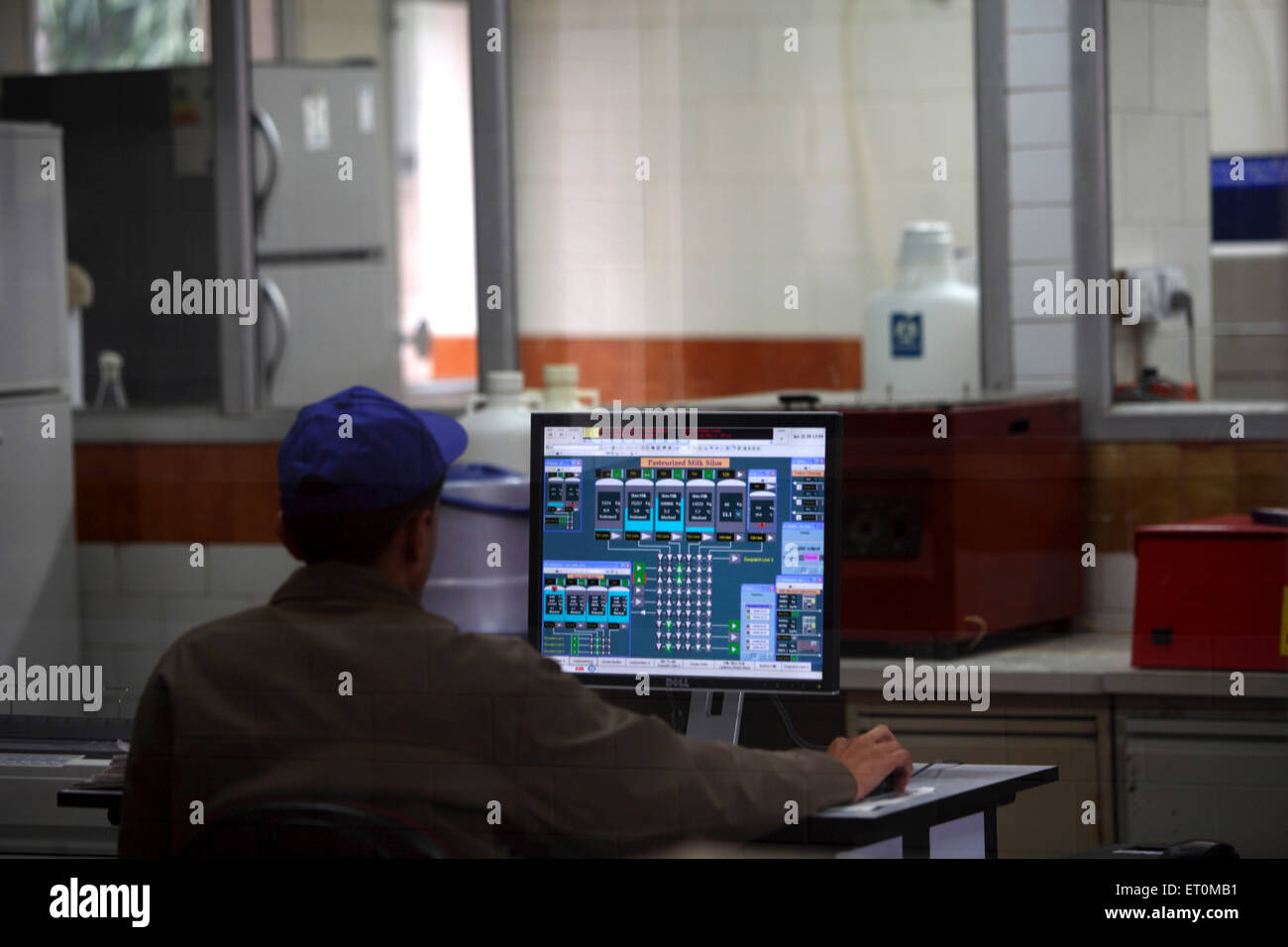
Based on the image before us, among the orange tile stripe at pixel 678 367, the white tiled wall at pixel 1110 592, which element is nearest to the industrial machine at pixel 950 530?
the white tiled wall at pixel 1110 592

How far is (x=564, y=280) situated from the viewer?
10.7ft

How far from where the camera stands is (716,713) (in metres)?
1.81

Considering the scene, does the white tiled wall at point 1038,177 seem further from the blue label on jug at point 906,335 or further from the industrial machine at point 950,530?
the industrial machine at point 950,530

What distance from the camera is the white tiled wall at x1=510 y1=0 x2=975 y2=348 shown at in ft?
10.7

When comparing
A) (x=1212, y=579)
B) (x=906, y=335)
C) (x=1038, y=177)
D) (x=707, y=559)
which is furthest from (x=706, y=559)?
(x=1038, y=177)

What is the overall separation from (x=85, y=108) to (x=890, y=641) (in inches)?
94.4

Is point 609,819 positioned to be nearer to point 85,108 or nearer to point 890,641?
point 890,641

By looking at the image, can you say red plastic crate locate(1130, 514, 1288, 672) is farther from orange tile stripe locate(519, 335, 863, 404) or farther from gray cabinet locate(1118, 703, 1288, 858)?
orange tile stripe locate(519, 335, 863, 404)

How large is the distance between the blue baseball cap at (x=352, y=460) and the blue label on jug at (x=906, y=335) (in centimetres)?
146

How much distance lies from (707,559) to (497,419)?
98 centimetres

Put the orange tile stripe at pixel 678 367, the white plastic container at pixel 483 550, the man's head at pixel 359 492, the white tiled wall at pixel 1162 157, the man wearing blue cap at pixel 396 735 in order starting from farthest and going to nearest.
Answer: the orange tile stripe at pixel 678 367
the white tiled wall at pixel 1162 157
the white plastic container at pixel 483 550
the man's head at pixel 359 492
the man wearing blue cap at pixel 396 735

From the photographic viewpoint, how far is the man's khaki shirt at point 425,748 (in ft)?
5.01

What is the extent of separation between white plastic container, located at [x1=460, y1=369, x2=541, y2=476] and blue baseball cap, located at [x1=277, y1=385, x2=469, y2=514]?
2.04ft
